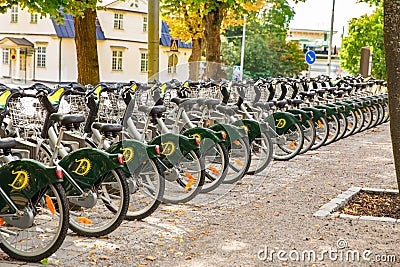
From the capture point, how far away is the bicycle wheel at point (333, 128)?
42.3ft

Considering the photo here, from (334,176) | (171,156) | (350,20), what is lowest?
(334,176)

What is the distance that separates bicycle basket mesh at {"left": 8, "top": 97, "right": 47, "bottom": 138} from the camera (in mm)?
7441

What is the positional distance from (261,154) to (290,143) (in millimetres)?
1726

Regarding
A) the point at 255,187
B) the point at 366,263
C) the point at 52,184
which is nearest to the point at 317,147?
the point at 255,187

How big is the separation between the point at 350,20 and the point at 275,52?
54.5ft

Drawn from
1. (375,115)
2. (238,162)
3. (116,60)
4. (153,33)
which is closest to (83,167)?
(238,162)

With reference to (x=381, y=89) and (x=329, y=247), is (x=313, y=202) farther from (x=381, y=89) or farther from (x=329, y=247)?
(x=381, y=89)

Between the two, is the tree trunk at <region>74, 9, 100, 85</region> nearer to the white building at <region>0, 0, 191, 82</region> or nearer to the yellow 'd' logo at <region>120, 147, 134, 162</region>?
the yellow 'd' logo at <region>120, 147, 134, 162</region>

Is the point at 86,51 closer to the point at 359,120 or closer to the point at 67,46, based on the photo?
the point at 359,120

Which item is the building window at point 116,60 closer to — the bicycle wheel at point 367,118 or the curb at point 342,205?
the bicycle wheel at point 367,118

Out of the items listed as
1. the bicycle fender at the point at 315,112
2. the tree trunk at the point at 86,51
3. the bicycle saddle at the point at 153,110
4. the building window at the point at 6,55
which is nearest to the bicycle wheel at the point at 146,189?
the bicycle saddle at the point at 153,110

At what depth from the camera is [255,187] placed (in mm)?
8883

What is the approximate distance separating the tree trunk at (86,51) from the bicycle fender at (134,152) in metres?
8.61

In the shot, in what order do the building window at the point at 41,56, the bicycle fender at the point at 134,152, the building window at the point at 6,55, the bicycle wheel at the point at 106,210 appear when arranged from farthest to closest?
the building window at the point at 6,55
the building window at the point at 41,56
the bicycle fender at the point at 134,152
the bicycle wheel at the point at 106,210
